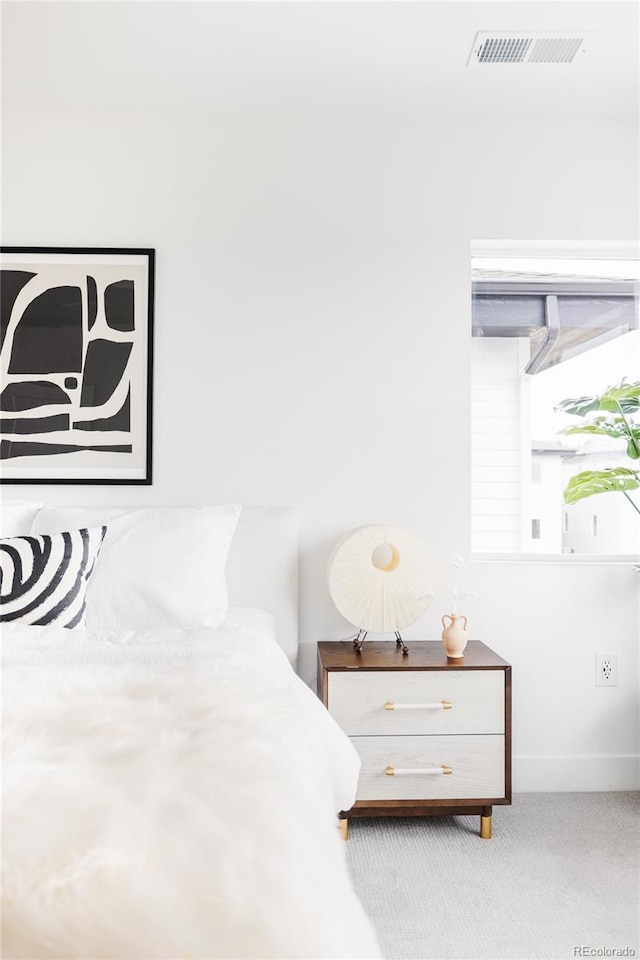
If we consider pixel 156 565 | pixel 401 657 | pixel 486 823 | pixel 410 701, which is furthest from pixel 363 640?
pixel 156 565

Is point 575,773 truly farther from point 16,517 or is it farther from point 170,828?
point 170,828

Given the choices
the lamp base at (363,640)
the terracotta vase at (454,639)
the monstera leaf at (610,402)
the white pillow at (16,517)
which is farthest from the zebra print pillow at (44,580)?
the monstera leaf at (610,402)

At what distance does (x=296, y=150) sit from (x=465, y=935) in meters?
2.71

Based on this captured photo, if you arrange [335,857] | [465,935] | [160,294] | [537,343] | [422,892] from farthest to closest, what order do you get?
[537,343] → [160,294] → [422,892] → [465,935] → [335,857]

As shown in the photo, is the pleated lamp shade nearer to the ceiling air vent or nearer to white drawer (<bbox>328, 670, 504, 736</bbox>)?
white drawer (<bbox>328, 670, 504, 736</bbox>)

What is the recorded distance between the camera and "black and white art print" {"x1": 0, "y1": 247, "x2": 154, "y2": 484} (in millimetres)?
2816

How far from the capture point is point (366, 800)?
2408 mm

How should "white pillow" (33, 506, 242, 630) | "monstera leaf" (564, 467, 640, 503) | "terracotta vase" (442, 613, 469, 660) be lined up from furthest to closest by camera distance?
1. "monstera leaf" (564, 467, 640, 503)
2. "terracotta vase" (442, 613, 469, 660)
3. "white pillow" (33, 506, 242, 630)

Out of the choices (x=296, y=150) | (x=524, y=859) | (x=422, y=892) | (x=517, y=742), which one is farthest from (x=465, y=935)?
(x=296, y=150)

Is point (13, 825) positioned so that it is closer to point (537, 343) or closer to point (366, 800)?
point (366, 800)

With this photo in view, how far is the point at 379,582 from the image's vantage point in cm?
258

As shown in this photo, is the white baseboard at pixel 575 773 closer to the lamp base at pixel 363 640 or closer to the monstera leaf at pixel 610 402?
the lamp base at pixel 363 640

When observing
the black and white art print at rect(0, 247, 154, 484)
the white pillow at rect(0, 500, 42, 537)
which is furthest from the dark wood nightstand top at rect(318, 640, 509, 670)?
the white pillow at rect(0, 500, 42, 537)

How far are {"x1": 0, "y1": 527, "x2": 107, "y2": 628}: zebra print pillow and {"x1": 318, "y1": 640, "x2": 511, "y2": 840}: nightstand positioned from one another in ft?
2.79
